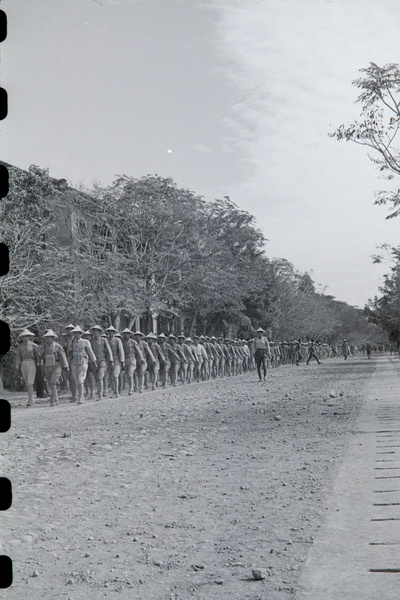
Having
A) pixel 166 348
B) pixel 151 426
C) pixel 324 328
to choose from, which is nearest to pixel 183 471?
pixel 151 426

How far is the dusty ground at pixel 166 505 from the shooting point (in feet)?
13.5

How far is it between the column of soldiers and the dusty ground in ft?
15.7

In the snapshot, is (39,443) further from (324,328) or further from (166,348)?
(324,328)

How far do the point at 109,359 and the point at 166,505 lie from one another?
13555mm

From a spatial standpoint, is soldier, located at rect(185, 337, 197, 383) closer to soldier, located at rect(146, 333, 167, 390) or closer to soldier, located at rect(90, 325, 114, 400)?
soldier, located at rect(146, 333, 167, 390)

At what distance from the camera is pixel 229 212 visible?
1677 inches

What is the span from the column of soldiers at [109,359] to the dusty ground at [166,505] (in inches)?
A: 189

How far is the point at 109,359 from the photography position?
1945 cm

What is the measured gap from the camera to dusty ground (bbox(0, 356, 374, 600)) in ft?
13.5

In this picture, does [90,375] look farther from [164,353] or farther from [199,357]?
[199,357]

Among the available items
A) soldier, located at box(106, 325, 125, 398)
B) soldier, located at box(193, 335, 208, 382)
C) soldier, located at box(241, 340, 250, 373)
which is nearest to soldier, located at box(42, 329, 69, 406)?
soldier, located at box(106, 325, 125, 398)

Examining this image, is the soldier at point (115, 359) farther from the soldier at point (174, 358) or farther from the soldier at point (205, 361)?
the soldier at point (205, 361)

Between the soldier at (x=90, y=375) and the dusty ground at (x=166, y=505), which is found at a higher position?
the soldier at (x=90, y=375)

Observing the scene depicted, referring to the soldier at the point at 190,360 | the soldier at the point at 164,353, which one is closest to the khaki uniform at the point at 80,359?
the soldier at the point at 164,353
